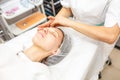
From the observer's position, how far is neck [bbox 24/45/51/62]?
4.14 feet

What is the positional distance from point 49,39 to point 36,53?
0.49ft

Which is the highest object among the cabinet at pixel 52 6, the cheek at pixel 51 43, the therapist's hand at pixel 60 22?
the therapist's hand at pixel 60 22

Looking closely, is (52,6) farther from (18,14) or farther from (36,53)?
(36,53)

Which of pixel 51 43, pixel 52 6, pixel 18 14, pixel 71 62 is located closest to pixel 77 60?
pixel 71 62

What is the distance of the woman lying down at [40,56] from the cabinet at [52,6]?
0.86 metres

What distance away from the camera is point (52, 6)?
2105mm

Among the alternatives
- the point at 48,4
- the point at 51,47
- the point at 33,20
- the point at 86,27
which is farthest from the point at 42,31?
the point at 48,4

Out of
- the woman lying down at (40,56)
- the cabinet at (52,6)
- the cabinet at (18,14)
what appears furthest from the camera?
the cabinet at (52,6)

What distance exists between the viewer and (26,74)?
3.70 feet

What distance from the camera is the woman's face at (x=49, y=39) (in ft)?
4.08

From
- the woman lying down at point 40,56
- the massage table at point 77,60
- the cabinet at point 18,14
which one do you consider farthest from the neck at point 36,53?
the cabinet at point 18,14

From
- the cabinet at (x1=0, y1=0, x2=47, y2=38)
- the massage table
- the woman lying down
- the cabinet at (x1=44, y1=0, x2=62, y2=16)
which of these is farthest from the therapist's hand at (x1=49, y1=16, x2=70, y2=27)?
the cabinet at (x1=44, y1=0, x2=62, y2=16)

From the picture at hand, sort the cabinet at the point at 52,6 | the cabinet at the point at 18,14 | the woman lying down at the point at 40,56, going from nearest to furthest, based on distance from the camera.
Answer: the woman lying down at the point at 40,56 → the cabinet at the point at 18,14 → the cabinet at the point at 52,6

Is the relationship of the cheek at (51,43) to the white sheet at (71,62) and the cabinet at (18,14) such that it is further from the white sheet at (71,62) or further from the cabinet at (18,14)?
the cabinet at (18,14)
